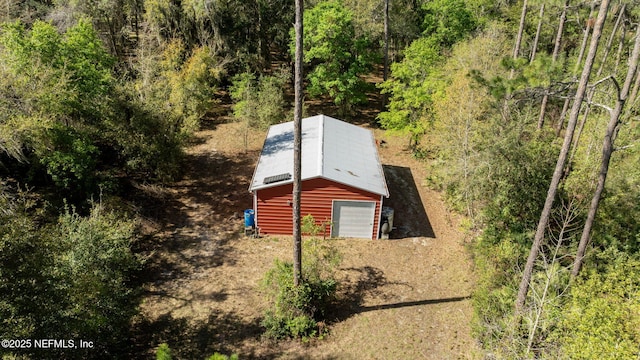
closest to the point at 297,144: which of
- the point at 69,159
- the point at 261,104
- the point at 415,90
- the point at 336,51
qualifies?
the point at 69,159

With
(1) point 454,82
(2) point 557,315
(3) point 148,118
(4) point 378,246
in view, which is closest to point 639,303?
(2) point 557,315

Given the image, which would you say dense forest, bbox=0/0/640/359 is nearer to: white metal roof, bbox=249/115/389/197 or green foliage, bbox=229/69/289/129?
green foliage, bbox=229/69/289/129

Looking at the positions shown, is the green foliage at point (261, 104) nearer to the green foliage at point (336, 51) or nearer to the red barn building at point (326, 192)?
the green foliage at point (336, 51)

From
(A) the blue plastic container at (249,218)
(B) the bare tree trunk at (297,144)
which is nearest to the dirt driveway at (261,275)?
(A) the blue plastic container at (249,218)

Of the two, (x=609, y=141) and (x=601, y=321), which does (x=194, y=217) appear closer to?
(x=601, y=321)

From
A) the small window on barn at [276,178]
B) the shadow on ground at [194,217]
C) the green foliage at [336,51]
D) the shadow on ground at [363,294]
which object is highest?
the green foliage at [336,51]

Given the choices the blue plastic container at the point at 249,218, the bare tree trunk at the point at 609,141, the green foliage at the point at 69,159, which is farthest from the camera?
the blue plastic container at the point at 249,218

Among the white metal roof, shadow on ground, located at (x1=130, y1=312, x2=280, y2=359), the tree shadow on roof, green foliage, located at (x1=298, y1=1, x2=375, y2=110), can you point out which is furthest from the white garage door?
green foliage, located at (x1=298, y1=1, x2=375, y2=110)
